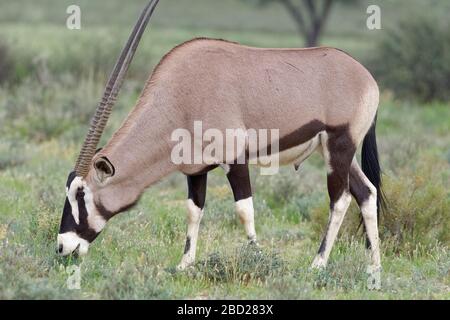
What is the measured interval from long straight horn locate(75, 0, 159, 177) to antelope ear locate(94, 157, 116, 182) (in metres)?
0.16

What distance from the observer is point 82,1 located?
53.7 meters

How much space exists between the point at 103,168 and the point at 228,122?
3.65ft

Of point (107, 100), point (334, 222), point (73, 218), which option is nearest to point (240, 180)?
point (334, 222)

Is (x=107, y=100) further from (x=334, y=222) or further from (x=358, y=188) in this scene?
(x=358, y=188)

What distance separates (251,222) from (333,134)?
3.46 ft

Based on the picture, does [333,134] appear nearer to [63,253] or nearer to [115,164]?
[115,164]

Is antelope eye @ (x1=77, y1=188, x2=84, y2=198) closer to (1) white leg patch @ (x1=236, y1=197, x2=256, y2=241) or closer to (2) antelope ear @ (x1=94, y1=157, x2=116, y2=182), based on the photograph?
(2) antelope ear @ (x1=94, y1=157, x2=116, y2=182)

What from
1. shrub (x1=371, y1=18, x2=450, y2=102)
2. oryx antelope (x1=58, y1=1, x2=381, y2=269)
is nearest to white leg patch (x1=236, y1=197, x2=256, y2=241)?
oryx antelope (x1=58, y1=1, x2=381, y2=269)

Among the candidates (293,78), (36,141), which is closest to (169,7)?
(36,141)

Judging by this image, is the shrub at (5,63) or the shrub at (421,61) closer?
the shrub at (5,63)

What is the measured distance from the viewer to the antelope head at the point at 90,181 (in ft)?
22.9

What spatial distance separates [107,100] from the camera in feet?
22.9

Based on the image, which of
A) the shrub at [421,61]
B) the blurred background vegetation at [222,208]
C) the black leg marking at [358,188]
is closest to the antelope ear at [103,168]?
the blurred background vegetation at [222,208]

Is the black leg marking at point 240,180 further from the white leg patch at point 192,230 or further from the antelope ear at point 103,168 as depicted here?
the antelope ear at point 103,168
